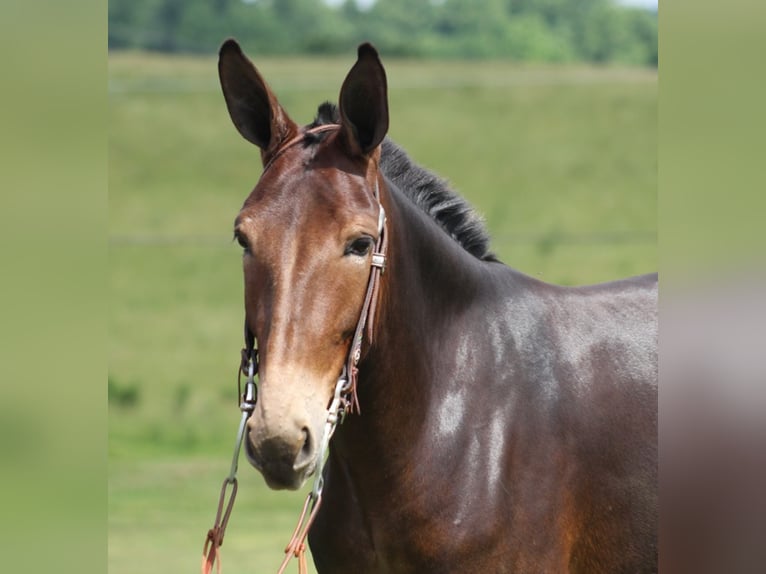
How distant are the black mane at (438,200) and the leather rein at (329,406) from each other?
65 centimetres

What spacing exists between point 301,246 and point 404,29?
154 feet

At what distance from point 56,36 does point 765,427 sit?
4.91ft

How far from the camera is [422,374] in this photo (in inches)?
144

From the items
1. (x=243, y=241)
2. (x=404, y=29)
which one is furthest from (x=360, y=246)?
(x=404, y=29)

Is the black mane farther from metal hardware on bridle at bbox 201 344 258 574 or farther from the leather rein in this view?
metal hardware on bridle at bbox 201 344 258 574

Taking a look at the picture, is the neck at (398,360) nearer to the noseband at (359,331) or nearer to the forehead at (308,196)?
the noseband at (359,331)

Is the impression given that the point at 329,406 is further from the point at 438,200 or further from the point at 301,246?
the point at 438,200

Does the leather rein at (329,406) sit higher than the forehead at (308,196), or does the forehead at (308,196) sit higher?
the forehead at (308,196)

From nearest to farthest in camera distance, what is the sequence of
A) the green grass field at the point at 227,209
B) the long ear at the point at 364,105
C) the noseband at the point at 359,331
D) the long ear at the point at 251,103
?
the noseband at the point at 359,331 → the long ear at the point at 364,105 → the long ear at the point at 251,103 → the green grass field at the point at 227,209

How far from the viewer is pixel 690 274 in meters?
1.67

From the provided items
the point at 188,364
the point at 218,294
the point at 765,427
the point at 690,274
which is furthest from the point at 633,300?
the point at 218,294

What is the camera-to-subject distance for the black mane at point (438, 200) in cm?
403

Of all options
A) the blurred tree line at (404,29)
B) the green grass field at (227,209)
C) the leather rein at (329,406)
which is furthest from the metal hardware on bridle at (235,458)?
the blurred tree line at (404,29)

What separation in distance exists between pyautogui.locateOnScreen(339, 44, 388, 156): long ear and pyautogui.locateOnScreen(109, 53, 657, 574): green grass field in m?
6.95
